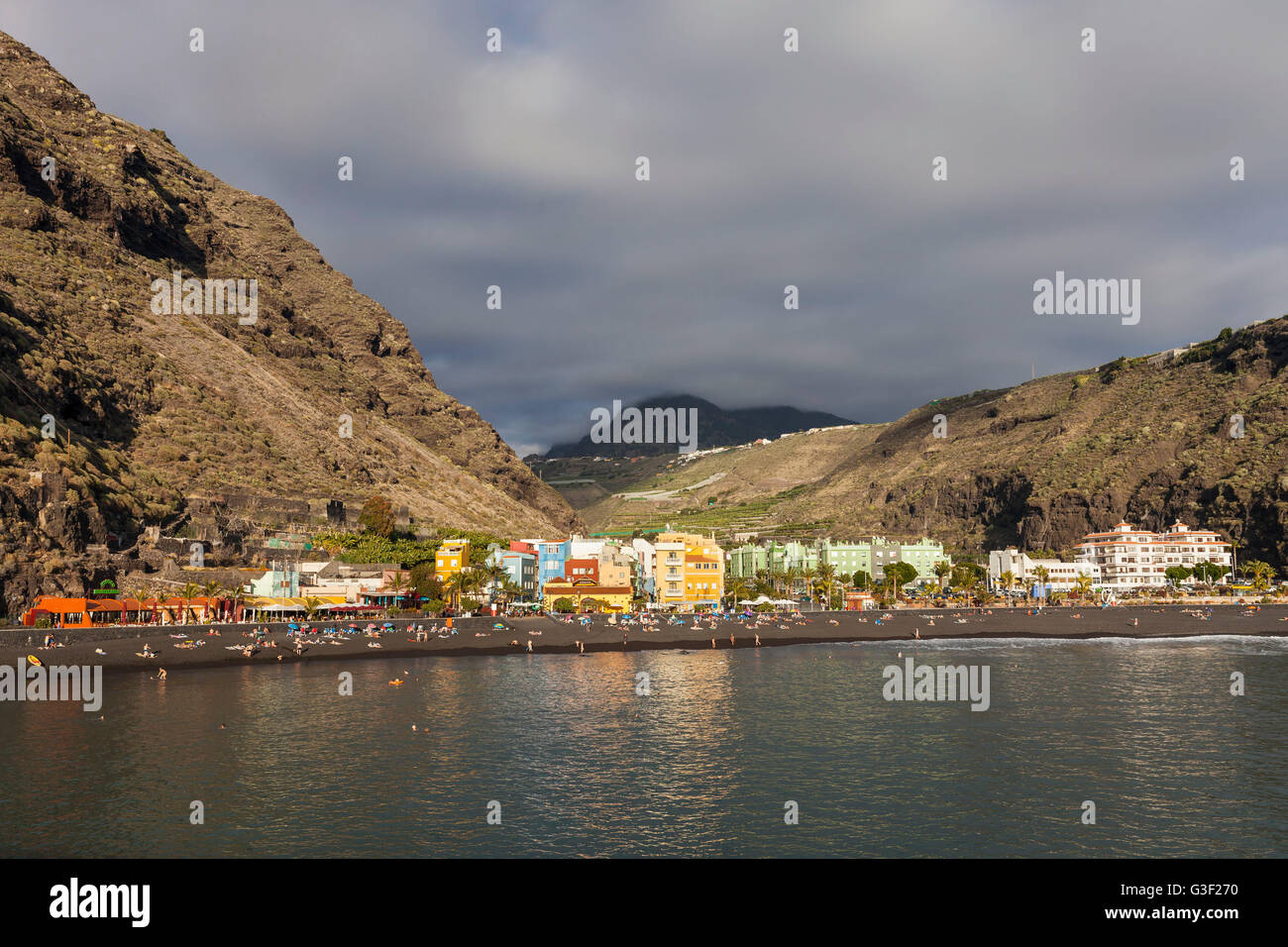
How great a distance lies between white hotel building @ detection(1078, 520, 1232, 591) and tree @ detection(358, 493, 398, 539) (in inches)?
5535

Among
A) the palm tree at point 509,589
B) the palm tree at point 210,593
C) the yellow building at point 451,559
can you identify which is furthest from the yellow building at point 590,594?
the palm tree at point 210,593

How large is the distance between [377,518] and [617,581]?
41.4 meters

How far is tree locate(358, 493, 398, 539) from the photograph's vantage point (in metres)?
134

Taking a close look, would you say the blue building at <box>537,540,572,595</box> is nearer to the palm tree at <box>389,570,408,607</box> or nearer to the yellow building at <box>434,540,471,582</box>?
the yellow building at <box>434,540,471,582</box>

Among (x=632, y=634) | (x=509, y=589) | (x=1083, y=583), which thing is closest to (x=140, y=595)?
(x=509, y=589)

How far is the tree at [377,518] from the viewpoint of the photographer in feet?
438

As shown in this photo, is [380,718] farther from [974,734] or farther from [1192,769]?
[1192,769]

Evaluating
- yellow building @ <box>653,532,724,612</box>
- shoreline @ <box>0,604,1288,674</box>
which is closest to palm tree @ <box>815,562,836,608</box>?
shoreline @ <box>0,604,1288,674</box>

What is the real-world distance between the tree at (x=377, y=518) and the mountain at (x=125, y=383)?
744 cm

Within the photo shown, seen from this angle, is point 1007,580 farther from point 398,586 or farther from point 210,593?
point 210,593

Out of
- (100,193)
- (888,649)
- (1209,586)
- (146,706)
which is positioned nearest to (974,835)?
(146,706)

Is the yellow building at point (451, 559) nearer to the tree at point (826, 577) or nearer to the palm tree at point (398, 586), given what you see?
the palm tree at point (398, 586)

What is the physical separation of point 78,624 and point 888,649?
79664mm
